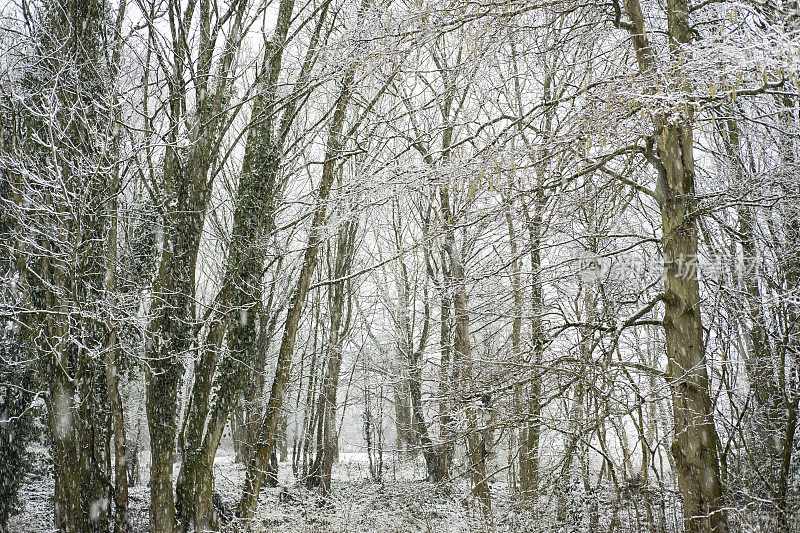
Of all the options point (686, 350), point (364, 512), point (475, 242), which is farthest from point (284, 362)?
point (686, 350)

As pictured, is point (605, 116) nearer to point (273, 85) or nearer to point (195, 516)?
point (273, 85)

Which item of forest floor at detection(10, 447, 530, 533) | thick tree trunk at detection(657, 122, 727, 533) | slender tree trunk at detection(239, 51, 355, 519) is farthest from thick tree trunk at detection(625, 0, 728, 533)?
slender tree trunk at detection(239, 51, 355, 519)

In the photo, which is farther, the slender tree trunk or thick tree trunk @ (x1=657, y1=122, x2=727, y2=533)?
the slender tree trunk

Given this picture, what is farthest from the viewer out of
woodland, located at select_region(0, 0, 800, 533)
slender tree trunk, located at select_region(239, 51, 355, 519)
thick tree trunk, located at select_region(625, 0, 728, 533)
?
slender tree trunk, located at select_region(239, 51, 355, 519)

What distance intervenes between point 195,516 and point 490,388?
16.3 ft

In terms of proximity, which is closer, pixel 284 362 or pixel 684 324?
pixel 684 324

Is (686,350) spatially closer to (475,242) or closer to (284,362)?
(475,242)

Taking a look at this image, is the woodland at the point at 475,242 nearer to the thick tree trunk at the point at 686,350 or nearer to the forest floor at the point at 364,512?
the thick tree trunk at the point at 686,350

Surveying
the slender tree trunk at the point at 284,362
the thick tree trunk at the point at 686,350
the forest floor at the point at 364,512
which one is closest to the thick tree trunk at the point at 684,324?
the thick tree trunk at the point at 686,350

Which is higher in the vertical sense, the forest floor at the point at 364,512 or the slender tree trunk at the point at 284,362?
the slender tree trunk at the point at 284,362

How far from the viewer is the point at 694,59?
3.27 metres

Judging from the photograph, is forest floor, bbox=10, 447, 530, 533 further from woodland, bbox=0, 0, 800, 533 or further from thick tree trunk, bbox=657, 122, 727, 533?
thick tree trunk, bbox=657, 122, 727, 533

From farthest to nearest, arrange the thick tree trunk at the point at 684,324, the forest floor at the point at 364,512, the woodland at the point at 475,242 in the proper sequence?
the forest floor at the point at 364,512, the woodland at the point at 475,242, the thick tree trunk at the point at 684,324

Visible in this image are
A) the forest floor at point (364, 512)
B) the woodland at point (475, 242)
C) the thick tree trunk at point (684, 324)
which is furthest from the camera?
the forest floor at point (364, 512)
